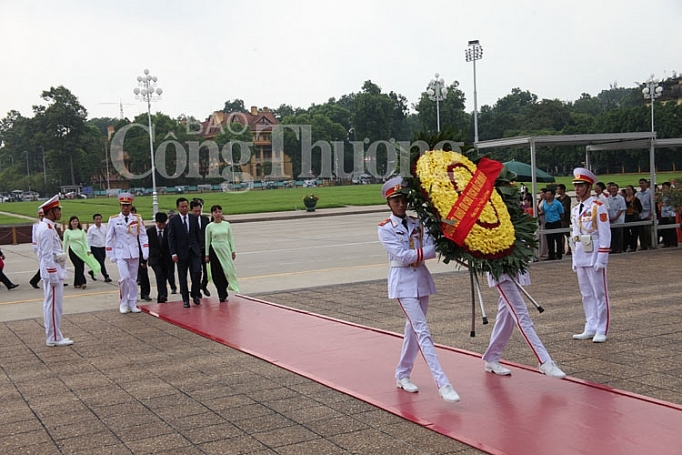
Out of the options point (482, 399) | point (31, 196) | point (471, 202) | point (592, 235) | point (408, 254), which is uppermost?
point (471, 202)

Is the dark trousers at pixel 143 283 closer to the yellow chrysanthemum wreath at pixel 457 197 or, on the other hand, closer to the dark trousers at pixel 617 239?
the yellow chrysanthemum wreath at pixel 457 197

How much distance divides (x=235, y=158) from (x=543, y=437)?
95.5 m

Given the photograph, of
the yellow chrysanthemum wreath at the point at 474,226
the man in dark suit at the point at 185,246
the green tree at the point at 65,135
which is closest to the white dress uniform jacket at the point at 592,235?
the yellow chrysanthemum wreath at the point at 474,226

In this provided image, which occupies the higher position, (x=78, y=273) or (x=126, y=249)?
(x=126, y=249)

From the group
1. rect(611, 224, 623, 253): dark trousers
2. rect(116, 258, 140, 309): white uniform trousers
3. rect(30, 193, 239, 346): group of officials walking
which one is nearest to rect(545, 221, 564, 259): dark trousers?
rect(611, 224, 623, 253): dark trousers

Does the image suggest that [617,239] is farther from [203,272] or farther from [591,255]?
[203,272]

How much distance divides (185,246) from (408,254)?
23.4 ft

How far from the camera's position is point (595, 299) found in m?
8.73

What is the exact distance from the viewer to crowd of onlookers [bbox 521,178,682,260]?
668 inches

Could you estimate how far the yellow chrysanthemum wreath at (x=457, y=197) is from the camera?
6391 millimetres

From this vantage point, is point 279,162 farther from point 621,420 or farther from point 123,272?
point 621,420

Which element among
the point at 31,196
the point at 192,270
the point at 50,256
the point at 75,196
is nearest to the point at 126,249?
the point at 192,270

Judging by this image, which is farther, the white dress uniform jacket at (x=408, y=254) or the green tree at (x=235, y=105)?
the green tree at (x=235, y=105)

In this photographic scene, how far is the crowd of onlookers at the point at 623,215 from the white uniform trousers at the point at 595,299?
7.72 meters
